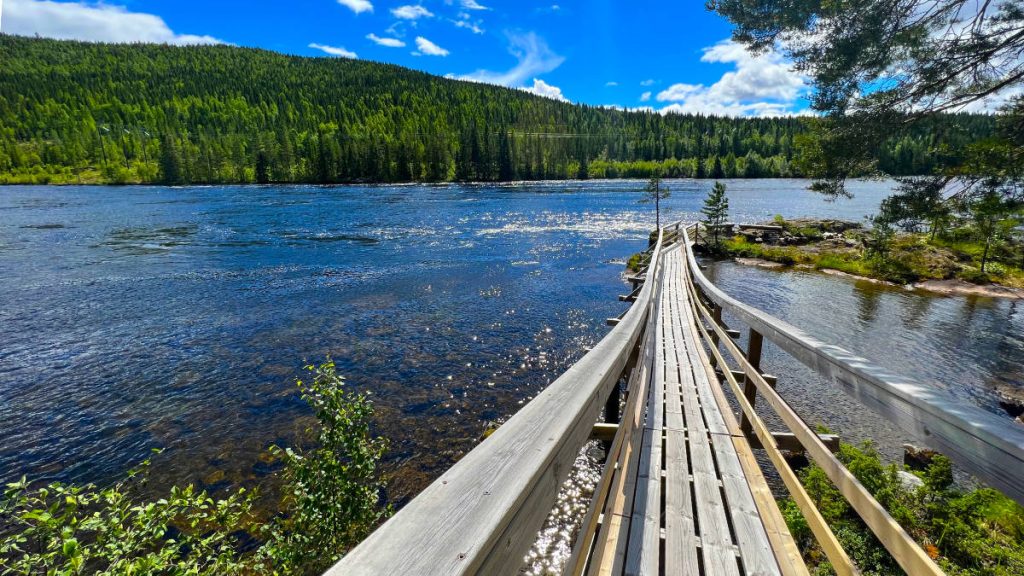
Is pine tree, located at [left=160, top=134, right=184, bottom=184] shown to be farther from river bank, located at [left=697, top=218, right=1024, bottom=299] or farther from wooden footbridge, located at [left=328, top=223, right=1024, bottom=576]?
wooden footbridge, located at [left=328, top=223, right=1024, bottom=576]

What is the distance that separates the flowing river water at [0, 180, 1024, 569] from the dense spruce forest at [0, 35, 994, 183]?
55.2 meters

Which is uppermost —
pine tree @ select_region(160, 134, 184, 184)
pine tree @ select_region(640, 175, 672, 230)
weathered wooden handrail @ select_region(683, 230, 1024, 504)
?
pine tree @ select_region(160, 134, 184, 184)

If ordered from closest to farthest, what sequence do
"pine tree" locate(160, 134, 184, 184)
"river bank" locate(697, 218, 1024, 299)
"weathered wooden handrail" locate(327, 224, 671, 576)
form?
"weathered wooden handrail" locate(327, 224, 671, 576) → "river bank" locate(697, 218, 1024, 299) → "pine tree" locate(160, 134, 184, 184)

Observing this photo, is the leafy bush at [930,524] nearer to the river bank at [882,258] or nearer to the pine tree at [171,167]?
the river bank at [882,258]

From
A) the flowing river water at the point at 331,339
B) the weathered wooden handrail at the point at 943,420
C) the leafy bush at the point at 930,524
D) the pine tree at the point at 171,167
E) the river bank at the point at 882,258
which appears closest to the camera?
the weathered wooden handrail at the point at 943,420

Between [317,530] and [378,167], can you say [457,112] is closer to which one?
[378,167]

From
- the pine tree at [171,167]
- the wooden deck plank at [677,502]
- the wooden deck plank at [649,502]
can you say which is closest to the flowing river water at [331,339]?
the wooden deck plank at [649,502]

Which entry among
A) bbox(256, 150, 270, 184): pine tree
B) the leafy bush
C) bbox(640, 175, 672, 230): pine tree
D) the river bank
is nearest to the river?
the river bank

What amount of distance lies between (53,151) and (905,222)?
164 meters

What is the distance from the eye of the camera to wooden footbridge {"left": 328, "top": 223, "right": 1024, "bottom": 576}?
1.01 meters

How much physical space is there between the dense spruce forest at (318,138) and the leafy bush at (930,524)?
6625 centimetres

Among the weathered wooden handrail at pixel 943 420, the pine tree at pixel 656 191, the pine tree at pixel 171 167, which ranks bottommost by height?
the weathered wooden handrail at pixel 943 420

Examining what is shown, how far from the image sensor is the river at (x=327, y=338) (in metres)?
8.26

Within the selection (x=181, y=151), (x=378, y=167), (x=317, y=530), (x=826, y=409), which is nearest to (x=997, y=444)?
(x=317, y=530)
